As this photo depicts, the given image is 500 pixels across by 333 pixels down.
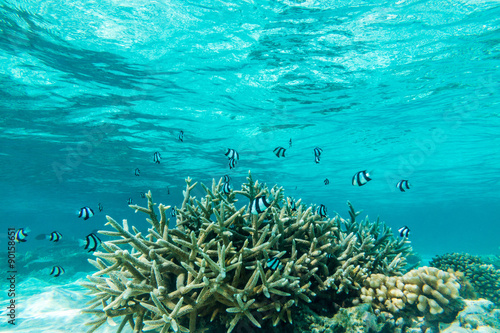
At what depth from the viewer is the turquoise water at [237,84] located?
34.6 ft

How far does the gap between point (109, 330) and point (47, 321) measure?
2.36 metres

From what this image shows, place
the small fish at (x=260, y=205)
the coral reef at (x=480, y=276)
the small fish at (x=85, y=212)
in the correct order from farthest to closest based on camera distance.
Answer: the coral reef at (x=480, y=276) → the small fish at (x=85, y=212) → the small fish at (x=260, y=205)

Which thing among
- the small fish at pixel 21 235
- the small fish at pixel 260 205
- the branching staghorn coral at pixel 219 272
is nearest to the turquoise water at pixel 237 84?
the small fish at pixel 21 235

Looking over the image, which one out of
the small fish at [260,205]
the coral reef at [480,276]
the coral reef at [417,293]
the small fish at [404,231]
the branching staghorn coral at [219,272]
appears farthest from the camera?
the coral reef at [480,276]

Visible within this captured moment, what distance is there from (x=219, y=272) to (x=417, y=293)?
301 centimetres

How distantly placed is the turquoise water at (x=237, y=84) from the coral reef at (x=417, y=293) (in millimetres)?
6397

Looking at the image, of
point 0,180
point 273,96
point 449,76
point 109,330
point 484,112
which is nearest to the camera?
point 109,330

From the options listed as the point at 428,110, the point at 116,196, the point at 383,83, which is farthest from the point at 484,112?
the point at 116,196

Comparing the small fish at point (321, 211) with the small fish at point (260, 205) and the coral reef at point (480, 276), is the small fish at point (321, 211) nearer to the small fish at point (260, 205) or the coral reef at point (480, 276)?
the small fish at point (260, 205)

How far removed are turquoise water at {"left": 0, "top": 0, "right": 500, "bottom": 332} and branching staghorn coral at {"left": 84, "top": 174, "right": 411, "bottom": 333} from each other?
366 centimetres

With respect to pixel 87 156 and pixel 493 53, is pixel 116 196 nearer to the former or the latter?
pixel 87 156

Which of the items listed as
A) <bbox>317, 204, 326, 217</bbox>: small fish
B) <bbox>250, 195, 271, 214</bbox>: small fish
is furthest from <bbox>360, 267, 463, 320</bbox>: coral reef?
<bbox>250, 195, 271, 214</bbox>: small fish

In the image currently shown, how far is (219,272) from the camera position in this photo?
10.6 feet

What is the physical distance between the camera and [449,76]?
14273mm
